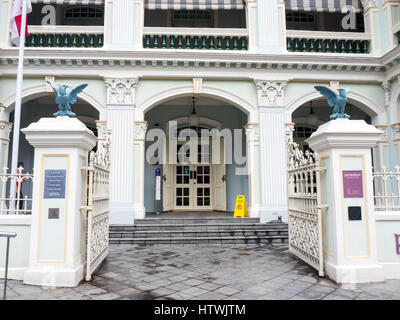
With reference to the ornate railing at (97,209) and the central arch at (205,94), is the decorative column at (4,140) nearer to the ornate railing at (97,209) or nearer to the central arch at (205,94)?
the central arch at (205,94)

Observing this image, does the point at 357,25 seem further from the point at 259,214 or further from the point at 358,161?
the point at 358,161

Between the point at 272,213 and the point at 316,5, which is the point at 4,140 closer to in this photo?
the point at 272,213

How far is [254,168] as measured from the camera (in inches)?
338

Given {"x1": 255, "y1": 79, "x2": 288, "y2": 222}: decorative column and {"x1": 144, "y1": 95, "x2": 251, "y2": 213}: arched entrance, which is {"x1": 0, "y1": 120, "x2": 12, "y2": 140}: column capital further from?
{"x1": 255, "y1": 79, "x2": 288, "y2": 222}: decorative column

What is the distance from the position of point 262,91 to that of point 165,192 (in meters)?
4.98

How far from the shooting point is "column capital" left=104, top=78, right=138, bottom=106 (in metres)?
8.44

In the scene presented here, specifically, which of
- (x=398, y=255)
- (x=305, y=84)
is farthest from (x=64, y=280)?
(x=305, y=84)

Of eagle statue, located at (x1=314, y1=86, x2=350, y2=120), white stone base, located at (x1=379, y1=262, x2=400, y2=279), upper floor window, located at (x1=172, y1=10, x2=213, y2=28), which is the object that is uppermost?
upper floor window, located at (x1=172, y1=10, x2=213, y2=28)

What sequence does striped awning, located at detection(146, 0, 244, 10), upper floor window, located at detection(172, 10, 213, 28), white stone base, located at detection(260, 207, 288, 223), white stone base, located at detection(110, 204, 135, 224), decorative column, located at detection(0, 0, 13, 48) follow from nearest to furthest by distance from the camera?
1. white stone base, located at detection(110, 204, 135, 224)
2. white stone base, located at detection(260, 207, 288, 223)
3. decorative column, located at detection(0, 0, 13, 48)
4. striped awning, located at detection(146, 0, 244, 10)
5. upper floor window, located at detection(172, 10, 213, 28)

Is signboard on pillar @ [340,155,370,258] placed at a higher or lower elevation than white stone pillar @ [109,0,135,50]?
lower

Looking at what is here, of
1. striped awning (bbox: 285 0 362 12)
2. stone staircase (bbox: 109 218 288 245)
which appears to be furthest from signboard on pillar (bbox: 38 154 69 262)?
striped awning (bbox: 285 0 362 12)

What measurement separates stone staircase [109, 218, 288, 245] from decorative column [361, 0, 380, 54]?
6362 millimetres

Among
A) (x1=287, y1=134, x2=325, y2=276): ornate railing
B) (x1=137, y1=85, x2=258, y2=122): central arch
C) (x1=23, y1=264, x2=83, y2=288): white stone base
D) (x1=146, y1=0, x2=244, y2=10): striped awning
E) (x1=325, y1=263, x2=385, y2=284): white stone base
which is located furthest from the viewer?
(x1=146, y1=0, x2=244, y2=10): striped awning

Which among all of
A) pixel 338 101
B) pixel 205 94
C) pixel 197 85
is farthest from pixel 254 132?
pixel 338 101
